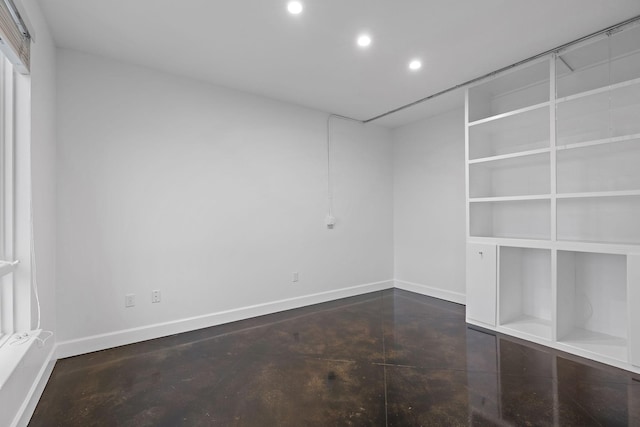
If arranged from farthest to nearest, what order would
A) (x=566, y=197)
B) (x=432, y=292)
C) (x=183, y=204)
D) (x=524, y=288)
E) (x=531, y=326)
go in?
(x=432, y=292) → (x=524, y=288) → (x=183, y=204) → (x=531, y=326) → (x=566, y=197)

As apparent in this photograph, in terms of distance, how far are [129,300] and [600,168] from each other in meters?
4.68

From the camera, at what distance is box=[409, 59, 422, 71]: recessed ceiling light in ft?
9.65

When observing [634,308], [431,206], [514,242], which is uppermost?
[431,206]

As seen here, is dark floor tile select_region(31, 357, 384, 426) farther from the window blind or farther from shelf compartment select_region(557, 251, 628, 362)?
the window blind

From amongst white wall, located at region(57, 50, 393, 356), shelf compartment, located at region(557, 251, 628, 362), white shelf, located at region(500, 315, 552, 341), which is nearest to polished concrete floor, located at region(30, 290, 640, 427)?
white shelf, located at region(500, 315, 552, 341)

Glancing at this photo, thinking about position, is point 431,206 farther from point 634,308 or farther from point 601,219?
point 634,308

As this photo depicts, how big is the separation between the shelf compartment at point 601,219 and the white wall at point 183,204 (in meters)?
2.58

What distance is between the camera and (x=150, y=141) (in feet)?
10.00

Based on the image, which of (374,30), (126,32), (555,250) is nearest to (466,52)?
(374,30)

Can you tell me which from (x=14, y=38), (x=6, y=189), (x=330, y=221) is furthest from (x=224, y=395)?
(x=330, y=221)

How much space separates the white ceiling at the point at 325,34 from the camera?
219 centimetres

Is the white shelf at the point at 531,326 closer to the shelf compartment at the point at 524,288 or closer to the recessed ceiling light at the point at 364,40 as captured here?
the shelf compartment at the point at 524,288

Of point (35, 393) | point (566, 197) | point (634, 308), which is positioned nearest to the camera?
point (35, 393)

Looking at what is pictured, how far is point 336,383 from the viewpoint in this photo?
2199 millimetres
